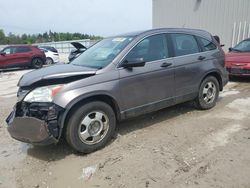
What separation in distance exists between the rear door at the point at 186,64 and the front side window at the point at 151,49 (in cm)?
25

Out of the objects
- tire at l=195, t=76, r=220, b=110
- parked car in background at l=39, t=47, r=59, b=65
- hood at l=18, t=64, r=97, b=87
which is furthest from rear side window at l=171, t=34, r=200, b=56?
parked car in background at l=39, t=47, r=59, b=65

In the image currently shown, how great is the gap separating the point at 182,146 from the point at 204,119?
140 cm

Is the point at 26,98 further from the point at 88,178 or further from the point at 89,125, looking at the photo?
the point at 88,178

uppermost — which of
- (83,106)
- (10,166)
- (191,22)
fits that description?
(191,22)

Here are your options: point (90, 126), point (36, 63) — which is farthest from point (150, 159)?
point (36, 63)

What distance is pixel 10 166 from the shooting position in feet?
12.7

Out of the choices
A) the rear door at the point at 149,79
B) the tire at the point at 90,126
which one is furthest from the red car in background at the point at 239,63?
the tire at the point at 90,126

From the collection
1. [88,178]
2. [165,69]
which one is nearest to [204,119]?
[165,69]

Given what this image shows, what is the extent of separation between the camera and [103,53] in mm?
4742

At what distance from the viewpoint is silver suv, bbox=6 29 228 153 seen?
3732mm

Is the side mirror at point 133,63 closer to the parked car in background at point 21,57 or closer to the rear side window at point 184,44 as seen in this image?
the rear side window at point 184,44

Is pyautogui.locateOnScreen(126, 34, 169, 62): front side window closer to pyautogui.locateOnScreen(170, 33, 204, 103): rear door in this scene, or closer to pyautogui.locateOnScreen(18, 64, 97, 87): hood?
pyautogui.locateOnScreen(170, 33, 204, 103): rear door

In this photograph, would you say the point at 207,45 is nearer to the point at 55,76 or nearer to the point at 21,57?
the point at 55,76

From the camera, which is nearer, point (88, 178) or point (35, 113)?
point (88, 178)
